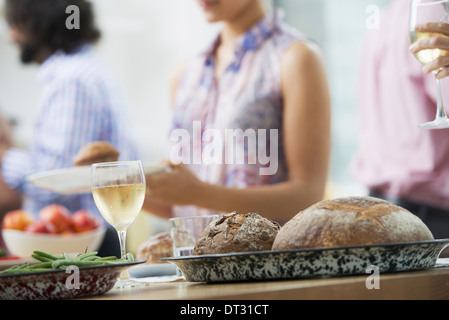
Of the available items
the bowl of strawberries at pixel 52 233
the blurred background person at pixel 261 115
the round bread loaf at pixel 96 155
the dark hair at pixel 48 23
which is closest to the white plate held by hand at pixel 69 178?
the round bread loaf at pixel 96 155

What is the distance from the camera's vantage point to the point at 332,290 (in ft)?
2.49

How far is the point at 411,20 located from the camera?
1382mm

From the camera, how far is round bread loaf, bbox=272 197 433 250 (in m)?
0.85

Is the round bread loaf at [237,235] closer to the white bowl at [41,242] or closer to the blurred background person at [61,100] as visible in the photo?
the white bowl at [41,242]

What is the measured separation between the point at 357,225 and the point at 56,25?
93.9 inches

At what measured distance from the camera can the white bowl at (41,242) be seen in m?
2.39

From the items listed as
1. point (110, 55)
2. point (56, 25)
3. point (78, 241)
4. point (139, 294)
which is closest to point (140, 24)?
point (110, 55)

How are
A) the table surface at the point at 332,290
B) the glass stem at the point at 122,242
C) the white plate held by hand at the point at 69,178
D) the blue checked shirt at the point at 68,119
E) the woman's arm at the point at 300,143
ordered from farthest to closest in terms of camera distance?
the blue checked shirt at the point at 68,119, the woman's arm at the point at 300,143, the white plate held by hand at the point at 69,178, the glass stem at the point at 122,242, the table surface at the point at 332,290

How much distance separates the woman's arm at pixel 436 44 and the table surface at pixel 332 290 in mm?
531

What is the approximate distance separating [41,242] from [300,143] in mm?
981

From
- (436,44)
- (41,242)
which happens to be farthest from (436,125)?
(41,242)

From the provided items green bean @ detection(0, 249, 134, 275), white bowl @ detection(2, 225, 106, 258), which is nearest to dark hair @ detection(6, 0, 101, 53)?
white bowl @ detection(2, 225, 106, 258)

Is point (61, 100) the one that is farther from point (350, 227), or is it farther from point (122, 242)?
point (350, 227)
